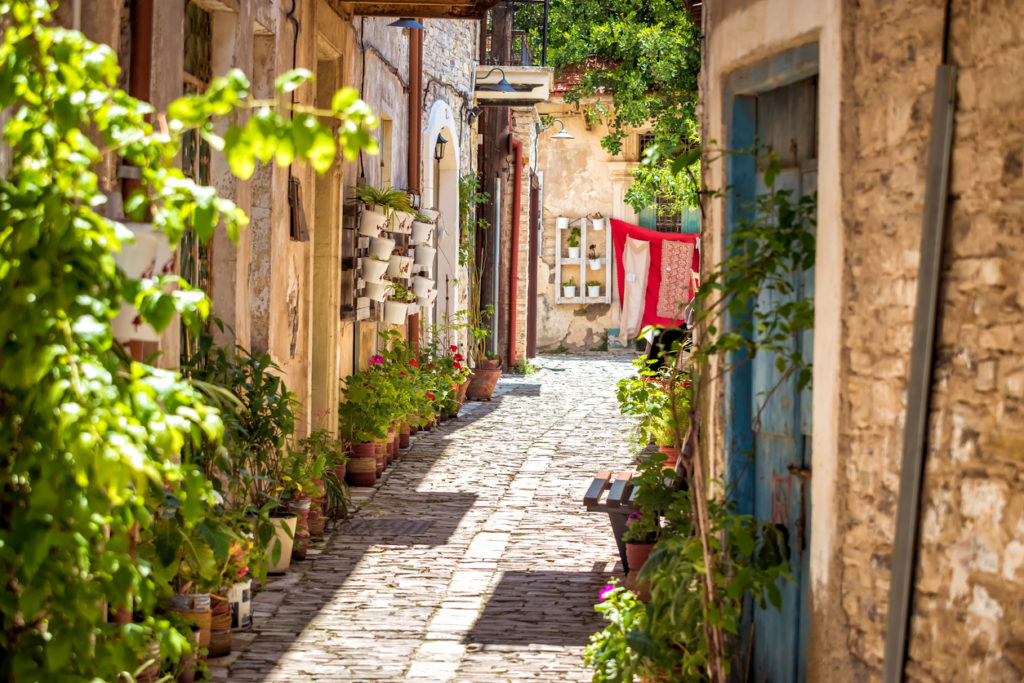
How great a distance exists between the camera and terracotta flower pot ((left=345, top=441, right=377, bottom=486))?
29.9 feet

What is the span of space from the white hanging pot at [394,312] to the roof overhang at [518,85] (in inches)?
196

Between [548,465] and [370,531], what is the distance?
9.44ft

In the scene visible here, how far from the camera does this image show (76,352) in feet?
8.89

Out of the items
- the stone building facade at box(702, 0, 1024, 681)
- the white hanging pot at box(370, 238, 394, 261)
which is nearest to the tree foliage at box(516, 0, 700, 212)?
the white hanging pot at box(370, 238, 394, 261)

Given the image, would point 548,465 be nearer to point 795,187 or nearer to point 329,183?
point 329,183

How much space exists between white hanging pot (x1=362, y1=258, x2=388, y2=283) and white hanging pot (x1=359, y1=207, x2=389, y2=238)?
0.22 meters

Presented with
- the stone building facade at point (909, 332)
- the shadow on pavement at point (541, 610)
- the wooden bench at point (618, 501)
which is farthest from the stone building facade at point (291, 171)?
the stone building facade at point (909, 332)

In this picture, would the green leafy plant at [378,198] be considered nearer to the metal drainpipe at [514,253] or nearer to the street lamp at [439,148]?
the street lamp at [439,148]

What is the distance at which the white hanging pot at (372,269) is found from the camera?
9445 millimetres

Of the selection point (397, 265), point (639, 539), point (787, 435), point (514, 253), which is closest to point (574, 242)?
point (514, 253)

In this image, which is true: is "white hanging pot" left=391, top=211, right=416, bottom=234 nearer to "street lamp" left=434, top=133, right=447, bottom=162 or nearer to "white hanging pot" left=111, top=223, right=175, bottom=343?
"street lamp" left=434, top=133, right=447, bottom=162

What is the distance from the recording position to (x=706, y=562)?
399cm

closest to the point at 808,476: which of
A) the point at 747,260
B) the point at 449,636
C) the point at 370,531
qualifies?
the point at 747,260

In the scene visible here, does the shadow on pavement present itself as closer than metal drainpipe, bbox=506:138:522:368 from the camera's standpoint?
Yes
